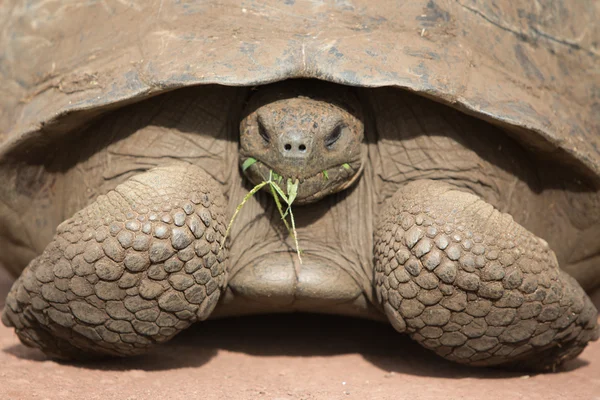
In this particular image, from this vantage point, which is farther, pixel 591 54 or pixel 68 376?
pixel 591 54

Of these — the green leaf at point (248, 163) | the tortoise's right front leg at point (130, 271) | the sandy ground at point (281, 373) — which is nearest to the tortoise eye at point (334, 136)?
the green leaf at point (248, 163)

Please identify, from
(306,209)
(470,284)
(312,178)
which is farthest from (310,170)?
(470,284)

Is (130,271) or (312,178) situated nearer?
(130,271)

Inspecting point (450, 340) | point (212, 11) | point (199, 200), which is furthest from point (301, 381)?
point (212, 11)

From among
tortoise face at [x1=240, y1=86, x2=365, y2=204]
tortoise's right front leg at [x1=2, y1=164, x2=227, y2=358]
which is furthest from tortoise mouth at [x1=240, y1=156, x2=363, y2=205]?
tortoise's right front leg at [x1=2, y1=164, x2=227, y2=358]

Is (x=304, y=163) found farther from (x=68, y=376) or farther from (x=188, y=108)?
(x=68, y=376)

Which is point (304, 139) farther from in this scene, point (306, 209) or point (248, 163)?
point (306, 209)
